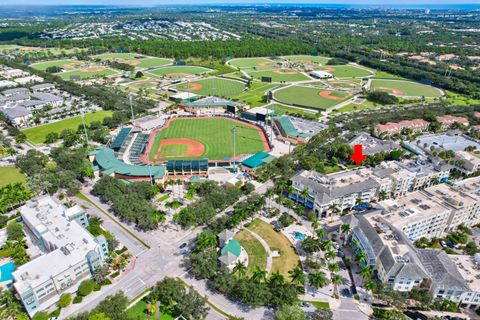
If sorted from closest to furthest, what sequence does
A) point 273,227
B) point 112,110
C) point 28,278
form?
point 28,278, point 273,227, point 112,110

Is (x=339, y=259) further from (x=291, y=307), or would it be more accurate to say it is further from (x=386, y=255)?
(x=291, y=307)

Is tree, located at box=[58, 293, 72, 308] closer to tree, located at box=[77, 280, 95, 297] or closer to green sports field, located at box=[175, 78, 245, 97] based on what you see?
tree, located at box=[77, 280, 95, 297]

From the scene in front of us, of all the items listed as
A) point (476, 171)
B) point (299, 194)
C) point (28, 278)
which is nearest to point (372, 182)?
point (299, 194)

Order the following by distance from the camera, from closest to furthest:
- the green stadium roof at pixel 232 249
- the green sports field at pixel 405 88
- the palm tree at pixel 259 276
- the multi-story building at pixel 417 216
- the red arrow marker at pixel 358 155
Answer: the palm tree at pixel 259 276 → the green stadium roof at pixel 232 249 → the multi-story building at pixel 417 216 → the red arrow marker at pixel 358 155 → the green sports field at pixel 405 88

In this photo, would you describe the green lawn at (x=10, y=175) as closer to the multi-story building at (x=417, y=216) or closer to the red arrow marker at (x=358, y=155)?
the multi-story building at (x=417, y=216)

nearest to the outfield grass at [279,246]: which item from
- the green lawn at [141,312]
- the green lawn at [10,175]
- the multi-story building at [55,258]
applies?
the green lawn at [141,312]

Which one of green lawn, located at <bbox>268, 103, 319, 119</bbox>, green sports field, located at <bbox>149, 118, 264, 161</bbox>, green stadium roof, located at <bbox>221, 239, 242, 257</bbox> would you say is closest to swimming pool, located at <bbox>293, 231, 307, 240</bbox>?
green stadium roof, located at <bbox>221, 239, 242, 257</bbox>
